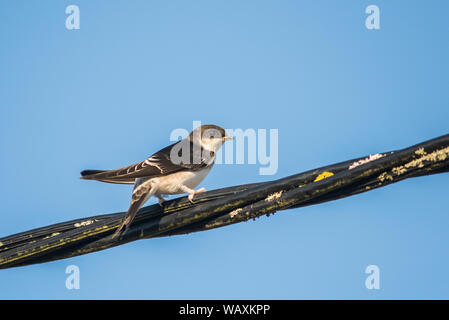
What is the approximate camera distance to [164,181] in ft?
20.6

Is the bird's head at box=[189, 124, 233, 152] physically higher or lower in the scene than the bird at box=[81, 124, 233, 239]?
higher

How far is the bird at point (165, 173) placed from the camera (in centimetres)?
584

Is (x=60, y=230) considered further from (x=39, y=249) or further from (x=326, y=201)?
(x=326, y=201)

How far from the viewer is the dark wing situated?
583 centimetres

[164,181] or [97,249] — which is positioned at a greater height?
[164,181]

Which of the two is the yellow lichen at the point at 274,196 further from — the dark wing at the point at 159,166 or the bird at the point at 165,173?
the dark wing at the point at 159,166

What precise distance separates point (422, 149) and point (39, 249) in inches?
112

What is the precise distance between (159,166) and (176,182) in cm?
26

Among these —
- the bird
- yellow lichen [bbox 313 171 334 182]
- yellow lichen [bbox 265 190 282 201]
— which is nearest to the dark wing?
the bird

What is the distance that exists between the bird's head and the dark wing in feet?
1.53

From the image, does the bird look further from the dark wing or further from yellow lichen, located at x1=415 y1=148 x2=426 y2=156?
yellow lichen, located at x1=415 y1=148 x2=426 y2=156

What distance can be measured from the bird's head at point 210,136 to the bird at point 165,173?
0.29 metres
